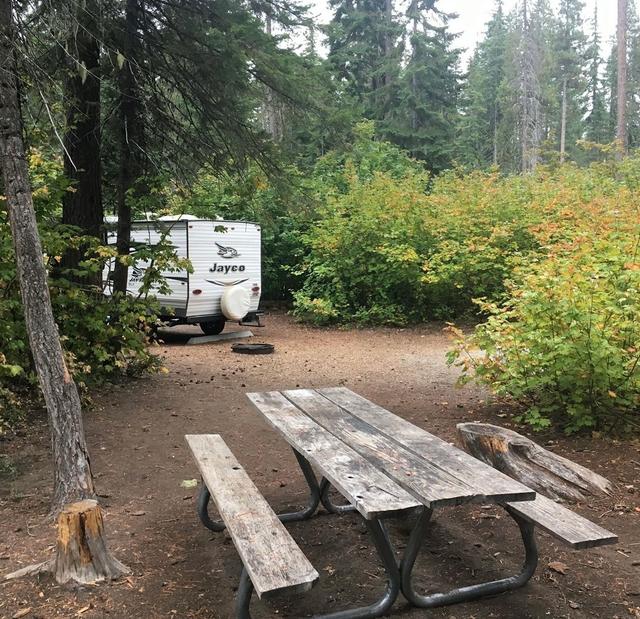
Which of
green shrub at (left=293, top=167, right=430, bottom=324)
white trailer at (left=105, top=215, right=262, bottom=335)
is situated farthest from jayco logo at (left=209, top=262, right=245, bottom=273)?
green shrub at (left=293, top=167, right=430, bottom=324)

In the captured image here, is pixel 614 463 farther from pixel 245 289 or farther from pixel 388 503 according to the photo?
pixel 245 289

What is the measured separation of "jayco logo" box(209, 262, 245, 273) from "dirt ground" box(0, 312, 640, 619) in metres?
4.93

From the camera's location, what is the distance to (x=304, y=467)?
3.87 m

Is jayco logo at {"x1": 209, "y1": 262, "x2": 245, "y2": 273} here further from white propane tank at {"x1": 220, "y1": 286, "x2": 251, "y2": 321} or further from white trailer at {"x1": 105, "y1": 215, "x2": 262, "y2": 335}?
white propane tank at {"x1": 220, "y1": 286, "x2": 251, "y2": 321}

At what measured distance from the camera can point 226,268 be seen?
12203mm

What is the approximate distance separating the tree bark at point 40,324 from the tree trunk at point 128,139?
317cm

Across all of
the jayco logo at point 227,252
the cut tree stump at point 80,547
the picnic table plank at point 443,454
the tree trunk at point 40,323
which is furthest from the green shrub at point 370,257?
the cut tree stump at point 80,547

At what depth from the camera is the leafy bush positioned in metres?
4.73

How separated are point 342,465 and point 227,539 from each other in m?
1.26

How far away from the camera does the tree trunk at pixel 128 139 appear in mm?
6805

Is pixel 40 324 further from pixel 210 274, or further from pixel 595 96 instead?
pixel 595 96

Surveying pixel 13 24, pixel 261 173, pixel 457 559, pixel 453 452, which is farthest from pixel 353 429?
pixel 261 173

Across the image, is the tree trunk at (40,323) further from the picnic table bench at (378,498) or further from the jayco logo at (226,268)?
Result: the jayco logo at (226,268)

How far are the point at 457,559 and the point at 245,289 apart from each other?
9.68 metres
